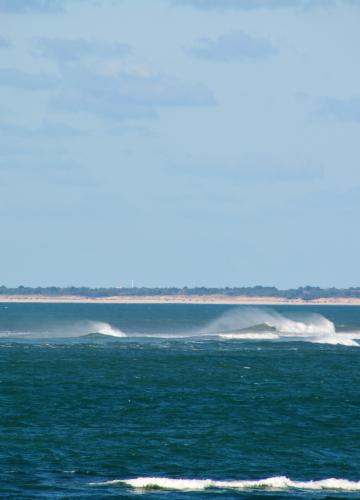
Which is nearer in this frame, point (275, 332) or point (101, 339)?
point (101, 339)

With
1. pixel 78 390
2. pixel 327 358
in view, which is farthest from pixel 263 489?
pixel 327 358

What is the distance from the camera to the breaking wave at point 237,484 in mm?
Answer: 42000

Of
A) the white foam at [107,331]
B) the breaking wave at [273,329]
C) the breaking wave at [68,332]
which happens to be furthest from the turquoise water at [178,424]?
the breaking wave at [273,329]

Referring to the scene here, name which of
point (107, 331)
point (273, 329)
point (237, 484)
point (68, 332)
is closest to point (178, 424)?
point (237, 484)

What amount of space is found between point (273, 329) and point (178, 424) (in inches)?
4299

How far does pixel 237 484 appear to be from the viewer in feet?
139

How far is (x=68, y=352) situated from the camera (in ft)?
359

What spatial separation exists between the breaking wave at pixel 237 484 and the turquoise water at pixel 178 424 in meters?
0.07

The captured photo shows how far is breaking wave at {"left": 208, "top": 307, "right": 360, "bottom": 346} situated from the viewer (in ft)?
479

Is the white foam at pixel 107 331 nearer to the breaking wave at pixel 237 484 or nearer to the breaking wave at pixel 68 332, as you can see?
the breaking wave at pixel 68 332

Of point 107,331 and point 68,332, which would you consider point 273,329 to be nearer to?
point 107,331

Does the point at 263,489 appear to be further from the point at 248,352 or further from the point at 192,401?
the point at 248,352

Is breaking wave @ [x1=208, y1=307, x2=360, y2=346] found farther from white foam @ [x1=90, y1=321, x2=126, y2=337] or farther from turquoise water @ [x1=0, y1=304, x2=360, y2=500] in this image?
turquoise water @ [x1=0, y1=304, x2=360, y2=500]

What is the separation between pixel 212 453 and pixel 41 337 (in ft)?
306
